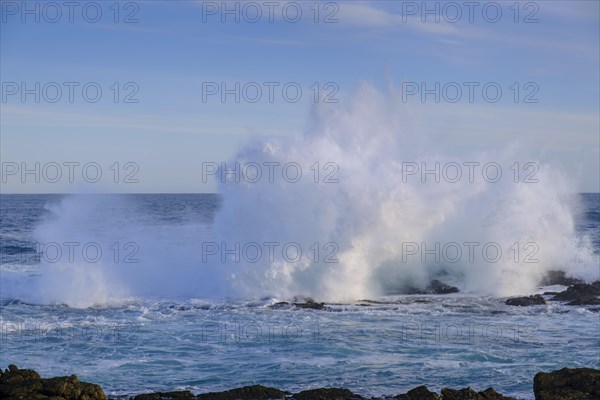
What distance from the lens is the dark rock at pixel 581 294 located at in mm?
23266

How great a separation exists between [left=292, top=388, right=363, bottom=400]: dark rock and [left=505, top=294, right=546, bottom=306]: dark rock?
11.5 m

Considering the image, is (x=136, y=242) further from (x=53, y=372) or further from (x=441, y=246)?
(x=53, y=372)

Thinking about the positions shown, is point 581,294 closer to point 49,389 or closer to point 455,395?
point 455,395

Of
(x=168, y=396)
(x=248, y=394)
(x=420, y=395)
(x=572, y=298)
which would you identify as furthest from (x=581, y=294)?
(x=168, y=396)

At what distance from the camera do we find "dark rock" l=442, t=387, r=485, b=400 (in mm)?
12539

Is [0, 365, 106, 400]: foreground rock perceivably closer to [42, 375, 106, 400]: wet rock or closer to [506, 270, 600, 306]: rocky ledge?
[42, 375, 106, 400]: wet rock

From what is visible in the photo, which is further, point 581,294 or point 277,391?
point 581,294

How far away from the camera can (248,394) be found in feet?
42.4

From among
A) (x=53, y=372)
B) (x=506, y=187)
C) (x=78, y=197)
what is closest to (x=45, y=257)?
(x=78, y=197)

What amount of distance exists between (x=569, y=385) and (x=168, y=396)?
6699 mm

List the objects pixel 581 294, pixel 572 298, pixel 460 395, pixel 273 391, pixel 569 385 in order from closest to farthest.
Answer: pixel 569 385
pixel 460 395
pixel 273 391
pixel 572 298
pixel 581 294

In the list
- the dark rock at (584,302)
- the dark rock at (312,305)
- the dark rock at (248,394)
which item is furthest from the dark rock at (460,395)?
the dark rock at (584,302)

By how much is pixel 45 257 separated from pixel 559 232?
788 inches

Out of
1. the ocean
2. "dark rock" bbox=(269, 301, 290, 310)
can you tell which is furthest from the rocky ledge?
"dark rock" bbox=(269, 301, 290, 310)
